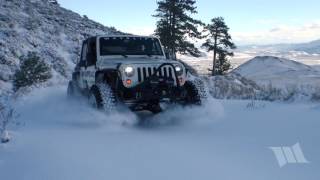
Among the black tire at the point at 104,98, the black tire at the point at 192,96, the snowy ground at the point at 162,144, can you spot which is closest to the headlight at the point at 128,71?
the black tire at the point at 104,98

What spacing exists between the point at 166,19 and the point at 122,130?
38783mm

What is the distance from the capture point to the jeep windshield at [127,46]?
10.6m

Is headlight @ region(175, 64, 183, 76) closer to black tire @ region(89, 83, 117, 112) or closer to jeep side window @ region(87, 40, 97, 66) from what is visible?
black tire @ region(89, 83, 117, 112)

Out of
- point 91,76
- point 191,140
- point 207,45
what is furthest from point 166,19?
point 191,140

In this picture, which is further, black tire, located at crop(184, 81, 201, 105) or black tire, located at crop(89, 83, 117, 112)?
black tire, located at crop(184, 81, 201, 105)

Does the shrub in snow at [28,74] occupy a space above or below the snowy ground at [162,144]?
above

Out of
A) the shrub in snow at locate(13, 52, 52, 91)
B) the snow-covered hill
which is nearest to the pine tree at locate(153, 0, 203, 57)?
the snow-covered hill

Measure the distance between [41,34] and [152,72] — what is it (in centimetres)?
2447

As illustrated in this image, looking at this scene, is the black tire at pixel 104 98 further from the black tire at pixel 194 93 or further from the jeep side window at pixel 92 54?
the black tire at pixel 194 93

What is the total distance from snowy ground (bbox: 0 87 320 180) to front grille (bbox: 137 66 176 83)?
28.7 inches

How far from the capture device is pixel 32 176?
5086 millimetres

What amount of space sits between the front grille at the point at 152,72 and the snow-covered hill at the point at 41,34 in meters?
10.8

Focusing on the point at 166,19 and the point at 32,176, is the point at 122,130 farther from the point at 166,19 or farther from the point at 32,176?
the point at 166,19

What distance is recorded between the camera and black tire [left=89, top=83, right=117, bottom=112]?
29.0ft
